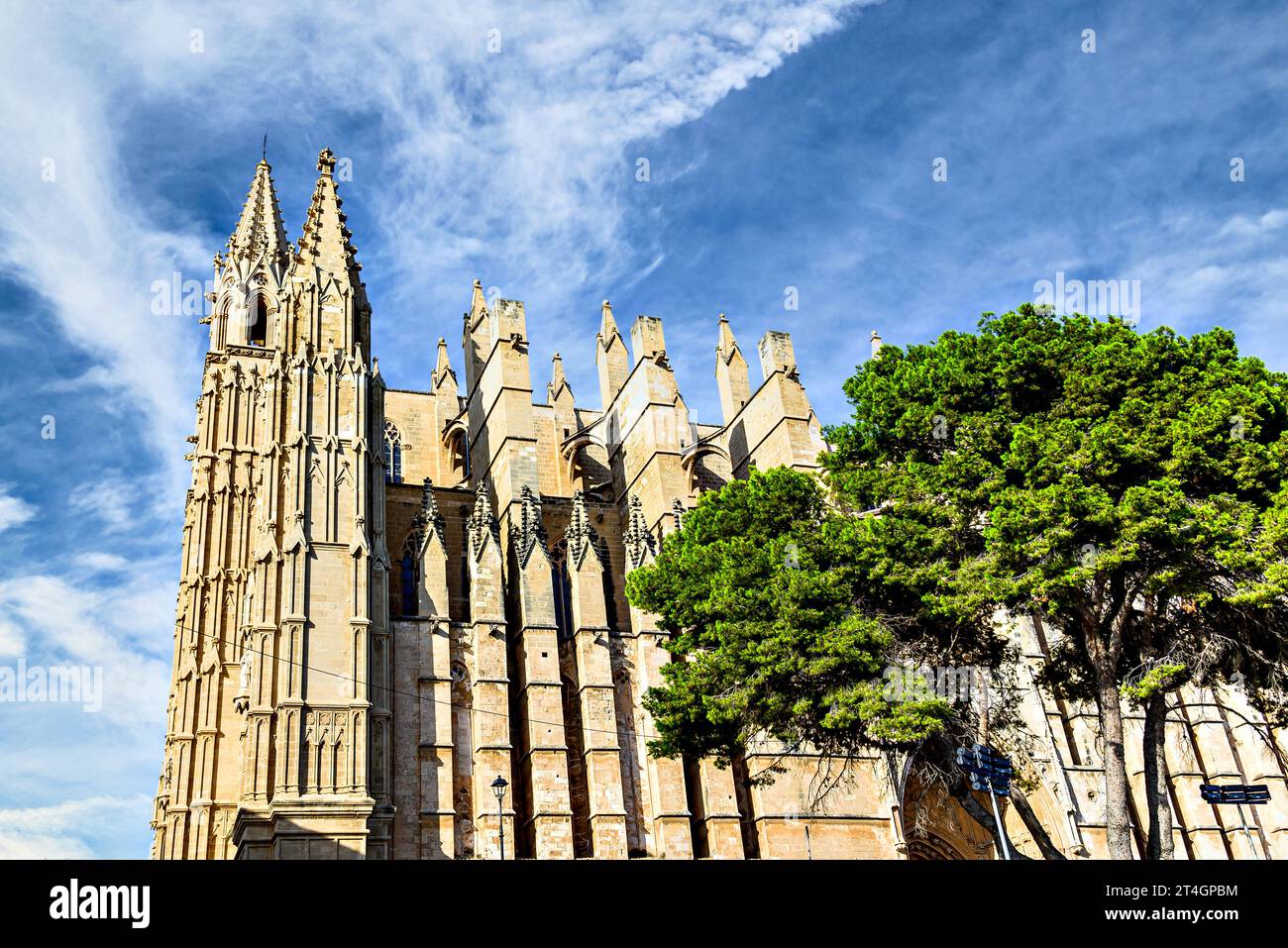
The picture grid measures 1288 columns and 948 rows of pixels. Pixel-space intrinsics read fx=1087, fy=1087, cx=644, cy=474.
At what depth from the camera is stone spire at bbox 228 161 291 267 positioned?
1406 inches

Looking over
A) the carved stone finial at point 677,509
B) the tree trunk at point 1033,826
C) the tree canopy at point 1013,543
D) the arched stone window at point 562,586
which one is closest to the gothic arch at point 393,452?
the arched stone window at point 562,586

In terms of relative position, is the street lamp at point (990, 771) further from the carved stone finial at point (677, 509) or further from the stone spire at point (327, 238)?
the stone spire at point (327, 238)

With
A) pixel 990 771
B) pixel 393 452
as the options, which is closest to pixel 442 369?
pixel 393 452

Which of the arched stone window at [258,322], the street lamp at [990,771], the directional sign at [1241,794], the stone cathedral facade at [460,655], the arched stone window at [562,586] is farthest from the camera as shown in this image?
the arched stone window at [258,322]

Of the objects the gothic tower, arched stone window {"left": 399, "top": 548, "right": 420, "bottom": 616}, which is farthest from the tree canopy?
arched stone window {"left": 399, "top": 548, "right": 420, "bottom": 616}

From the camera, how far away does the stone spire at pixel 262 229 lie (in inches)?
1406

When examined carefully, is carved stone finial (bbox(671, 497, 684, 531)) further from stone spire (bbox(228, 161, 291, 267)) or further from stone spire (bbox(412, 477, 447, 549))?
stone spire (bbox(228, 161, 291, 267))

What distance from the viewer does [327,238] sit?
106 feet

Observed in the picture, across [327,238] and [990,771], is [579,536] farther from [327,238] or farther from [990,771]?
[990,771]

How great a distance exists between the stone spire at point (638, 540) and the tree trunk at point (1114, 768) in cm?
1431

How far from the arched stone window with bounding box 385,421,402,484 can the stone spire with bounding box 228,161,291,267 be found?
703 cm
